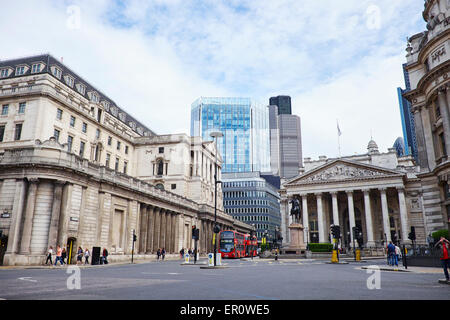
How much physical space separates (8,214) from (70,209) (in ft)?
16.1

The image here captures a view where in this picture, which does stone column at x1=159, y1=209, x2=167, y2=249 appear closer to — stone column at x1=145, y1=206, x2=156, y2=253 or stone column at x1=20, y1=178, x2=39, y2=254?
stone column at x1=145, y1=206, x2=156, y2=253

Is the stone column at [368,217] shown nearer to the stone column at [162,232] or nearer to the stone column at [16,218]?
the stone column at [162,232]

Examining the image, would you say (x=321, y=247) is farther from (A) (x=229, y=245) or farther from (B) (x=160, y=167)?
(B) (x=160, y=167)

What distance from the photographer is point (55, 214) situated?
3073 centimetres

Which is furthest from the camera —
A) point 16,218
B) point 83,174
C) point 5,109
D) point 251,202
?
point 251,202

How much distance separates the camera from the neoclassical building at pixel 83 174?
99.7ft

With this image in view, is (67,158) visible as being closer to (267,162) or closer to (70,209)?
(70,209)

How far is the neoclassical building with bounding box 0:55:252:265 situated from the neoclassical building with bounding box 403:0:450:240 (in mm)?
30585

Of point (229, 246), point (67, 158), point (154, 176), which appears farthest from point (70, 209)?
point (154, 176)

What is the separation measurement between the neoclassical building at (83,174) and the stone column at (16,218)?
8 centimetres

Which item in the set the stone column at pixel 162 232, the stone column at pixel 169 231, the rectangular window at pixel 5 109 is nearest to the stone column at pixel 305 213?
the stone column at pixel 169 231

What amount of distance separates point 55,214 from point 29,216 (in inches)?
78.3

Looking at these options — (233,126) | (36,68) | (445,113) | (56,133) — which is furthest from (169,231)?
(233,126)
